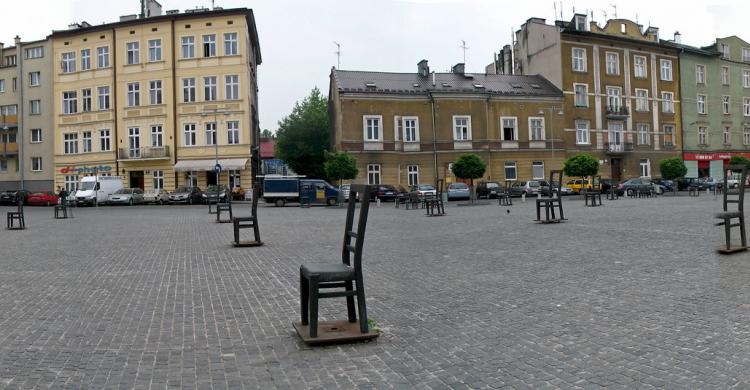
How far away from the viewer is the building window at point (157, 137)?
165ft

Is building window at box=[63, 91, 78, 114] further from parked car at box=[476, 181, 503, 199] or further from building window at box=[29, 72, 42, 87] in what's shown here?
parked car at box=[476, 181, 503, 199]

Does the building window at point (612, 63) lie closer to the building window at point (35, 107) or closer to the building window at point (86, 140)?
the building window at point (86, 140)

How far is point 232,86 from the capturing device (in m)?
49.8

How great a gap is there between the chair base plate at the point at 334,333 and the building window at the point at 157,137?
47.9 metres

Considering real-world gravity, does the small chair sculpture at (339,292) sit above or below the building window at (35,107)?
below

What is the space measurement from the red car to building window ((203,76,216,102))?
47.3 ft

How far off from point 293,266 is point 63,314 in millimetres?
4115

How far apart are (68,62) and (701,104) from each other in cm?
6177

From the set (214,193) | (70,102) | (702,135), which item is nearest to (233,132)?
(214,193)

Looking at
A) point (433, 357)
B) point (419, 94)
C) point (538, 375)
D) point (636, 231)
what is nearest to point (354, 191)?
point (433, 357)

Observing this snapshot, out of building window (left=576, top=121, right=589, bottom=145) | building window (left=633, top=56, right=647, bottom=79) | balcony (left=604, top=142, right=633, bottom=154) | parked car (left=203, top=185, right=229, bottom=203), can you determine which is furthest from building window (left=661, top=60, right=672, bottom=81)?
parked car (left=203, top=185, right=229, bottom=203)

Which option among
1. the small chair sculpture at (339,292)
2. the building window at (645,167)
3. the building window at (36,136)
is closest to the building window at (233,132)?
the building window at (36,136)

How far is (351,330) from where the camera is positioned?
217 inches

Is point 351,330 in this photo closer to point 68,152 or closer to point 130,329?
point 130,329
